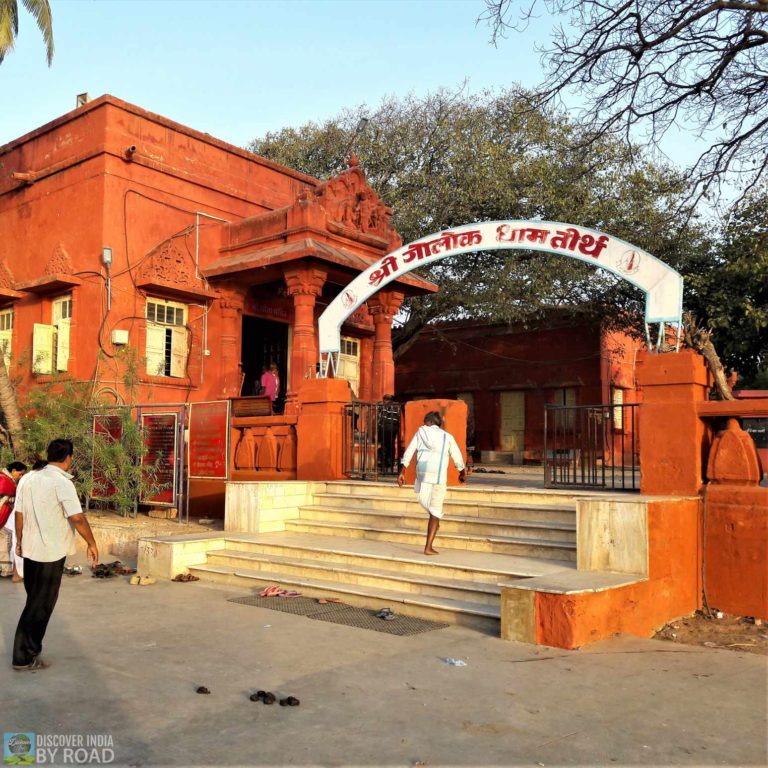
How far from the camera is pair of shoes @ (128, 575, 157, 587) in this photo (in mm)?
8797

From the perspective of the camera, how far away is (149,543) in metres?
9.30

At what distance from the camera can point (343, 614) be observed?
718 centimetres

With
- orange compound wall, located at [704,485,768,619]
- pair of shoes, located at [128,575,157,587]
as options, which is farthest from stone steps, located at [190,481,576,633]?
orange compound wall, located at [704,485,768,619]

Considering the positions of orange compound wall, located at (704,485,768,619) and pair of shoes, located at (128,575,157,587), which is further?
pair of shoes, located at (128,575,157,587)

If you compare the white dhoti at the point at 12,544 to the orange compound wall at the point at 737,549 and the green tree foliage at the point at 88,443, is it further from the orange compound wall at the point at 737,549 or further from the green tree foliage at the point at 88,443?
the orange compound wall at the point at 737,549

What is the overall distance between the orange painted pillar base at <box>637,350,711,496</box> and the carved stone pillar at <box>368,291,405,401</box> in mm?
9423

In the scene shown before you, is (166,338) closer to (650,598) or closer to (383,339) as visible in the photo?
(383,339)

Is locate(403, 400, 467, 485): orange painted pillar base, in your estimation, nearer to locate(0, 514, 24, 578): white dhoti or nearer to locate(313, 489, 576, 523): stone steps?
locate(313, 489, 576, 523): stone steps

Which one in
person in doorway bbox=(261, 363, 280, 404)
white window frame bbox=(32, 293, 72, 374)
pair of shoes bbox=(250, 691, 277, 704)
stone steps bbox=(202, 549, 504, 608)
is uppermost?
white window frame bbox=(32, 293, 72, 374)

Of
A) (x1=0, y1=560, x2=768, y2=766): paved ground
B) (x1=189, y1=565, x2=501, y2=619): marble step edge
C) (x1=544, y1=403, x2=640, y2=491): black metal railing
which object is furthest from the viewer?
(x1=544, y1=403, x2=640, y2=491): black metal railing

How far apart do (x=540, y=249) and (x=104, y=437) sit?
24.9ft

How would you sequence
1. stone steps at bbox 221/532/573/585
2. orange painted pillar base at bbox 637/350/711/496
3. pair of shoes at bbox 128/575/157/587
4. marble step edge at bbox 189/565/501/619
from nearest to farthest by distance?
marble step edge at bbox 189/565/501/619
stone steps at bbox 221/532/573/585
orange painted pillar base at bbox 637/350/711/496
pair of shoes at bbox 128/575/157/587

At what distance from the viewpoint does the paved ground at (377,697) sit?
13.2 ft

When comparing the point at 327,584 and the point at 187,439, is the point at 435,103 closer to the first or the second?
the point at 187,439
